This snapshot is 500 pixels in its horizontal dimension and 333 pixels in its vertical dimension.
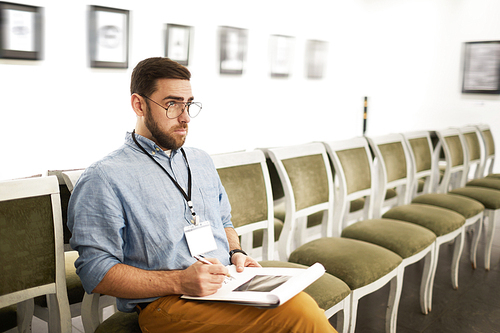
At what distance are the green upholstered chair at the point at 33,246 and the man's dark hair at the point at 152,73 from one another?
0.43m

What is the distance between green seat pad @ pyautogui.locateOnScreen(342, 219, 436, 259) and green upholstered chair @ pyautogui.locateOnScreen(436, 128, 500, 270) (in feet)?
3.47

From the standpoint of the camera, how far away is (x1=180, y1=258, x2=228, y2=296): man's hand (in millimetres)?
1215

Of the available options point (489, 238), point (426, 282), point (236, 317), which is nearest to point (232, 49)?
point (489, 238)

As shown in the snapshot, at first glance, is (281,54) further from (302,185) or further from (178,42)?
(302,185)

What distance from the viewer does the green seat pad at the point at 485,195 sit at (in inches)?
126

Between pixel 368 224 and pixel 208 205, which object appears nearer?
pixel 208 205

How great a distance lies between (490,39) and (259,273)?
638 centimetres

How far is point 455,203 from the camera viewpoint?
304 cm

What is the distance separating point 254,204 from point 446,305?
5.00 feet

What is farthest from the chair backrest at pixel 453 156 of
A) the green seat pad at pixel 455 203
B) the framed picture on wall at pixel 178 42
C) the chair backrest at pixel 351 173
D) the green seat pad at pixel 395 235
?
the framed picture on wall at pixel 178 42

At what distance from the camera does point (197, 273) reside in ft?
4.00

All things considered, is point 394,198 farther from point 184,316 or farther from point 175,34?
point 175,34

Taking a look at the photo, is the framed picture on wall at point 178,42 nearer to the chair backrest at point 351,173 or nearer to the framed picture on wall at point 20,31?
the framed picture on wall at point 20,31

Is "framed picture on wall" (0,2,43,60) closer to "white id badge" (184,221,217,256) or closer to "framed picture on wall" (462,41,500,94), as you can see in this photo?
"white id badge" (184,221,217,256)
